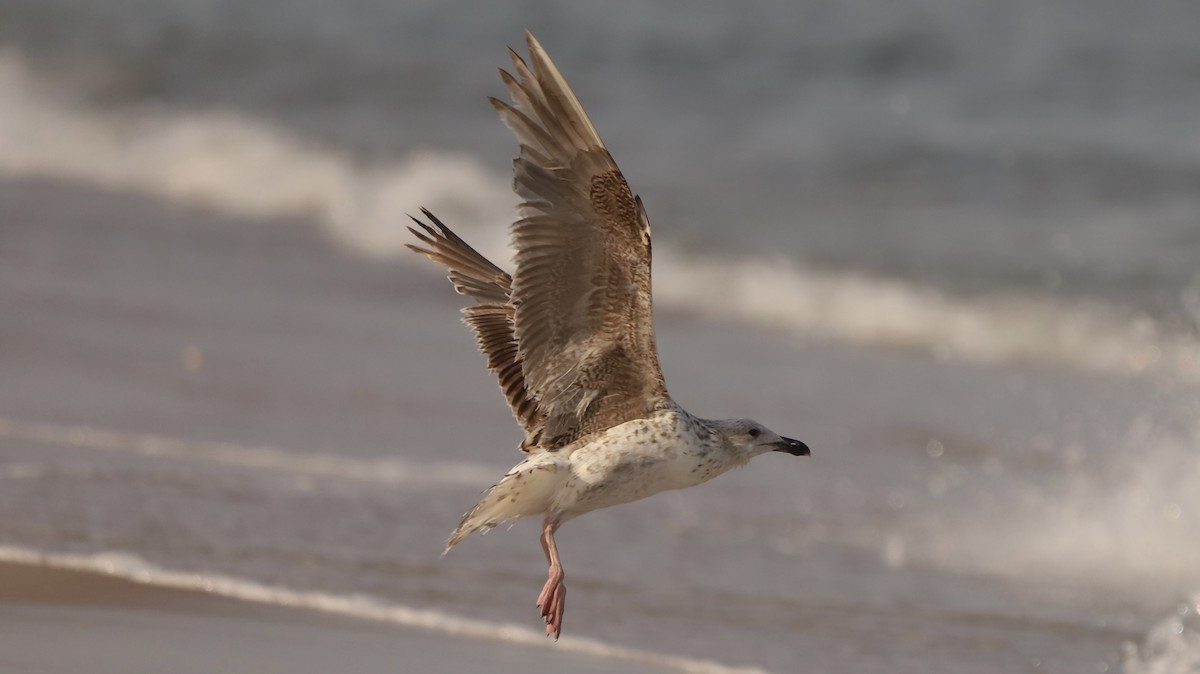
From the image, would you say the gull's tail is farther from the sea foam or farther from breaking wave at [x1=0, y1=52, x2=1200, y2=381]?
breaking wave at [x1=0, y1=52, x2=1200, y2=381]

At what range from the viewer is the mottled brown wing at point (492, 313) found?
503 centimetres

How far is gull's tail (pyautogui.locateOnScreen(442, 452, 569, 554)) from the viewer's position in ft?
15.3

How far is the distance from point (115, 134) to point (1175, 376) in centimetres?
985

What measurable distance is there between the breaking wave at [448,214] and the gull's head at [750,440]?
6.16m

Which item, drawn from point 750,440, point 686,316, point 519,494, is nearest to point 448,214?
point 686,316

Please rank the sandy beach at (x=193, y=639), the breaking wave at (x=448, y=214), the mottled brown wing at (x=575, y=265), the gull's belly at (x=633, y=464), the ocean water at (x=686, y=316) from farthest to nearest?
1. the breaking wave at (x=448, y=214)
2. the ocean water at (x=686, y=316)
3. the sandy beach at (x=193, y=639)
4. the gull's belly at (x=633, y=464)
5. the mottled brown wing at (x=575, y=265)

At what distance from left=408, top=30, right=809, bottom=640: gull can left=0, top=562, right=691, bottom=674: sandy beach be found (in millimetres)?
555

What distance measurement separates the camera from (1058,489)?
25.5ft

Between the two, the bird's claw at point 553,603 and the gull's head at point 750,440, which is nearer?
the bird's claw at point 553,603

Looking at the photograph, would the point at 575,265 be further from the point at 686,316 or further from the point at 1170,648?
the point at 686,316

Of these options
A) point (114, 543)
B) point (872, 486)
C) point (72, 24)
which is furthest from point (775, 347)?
point (72, 24)

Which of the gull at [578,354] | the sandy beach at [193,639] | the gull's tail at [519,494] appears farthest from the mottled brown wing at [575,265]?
the sandy beach at [193,639]

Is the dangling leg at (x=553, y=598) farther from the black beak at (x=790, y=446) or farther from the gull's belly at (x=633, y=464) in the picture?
the black beak at (x=790, y=446)

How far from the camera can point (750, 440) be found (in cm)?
492
